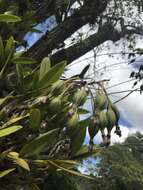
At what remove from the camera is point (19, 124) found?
14.0 feet

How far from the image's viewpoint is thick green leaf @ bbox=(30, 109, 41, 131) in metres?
4.12

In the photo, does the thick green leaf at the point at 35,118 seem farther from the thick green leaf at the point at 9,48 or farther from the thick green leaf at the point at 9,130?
the thick green leaf at the point at 9,48

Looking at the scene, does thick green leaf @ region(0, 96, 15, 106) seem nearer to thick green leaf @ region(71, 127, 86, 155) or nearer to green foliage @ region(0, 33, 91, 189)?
green foliage @ region(0, 33, 91, 189)

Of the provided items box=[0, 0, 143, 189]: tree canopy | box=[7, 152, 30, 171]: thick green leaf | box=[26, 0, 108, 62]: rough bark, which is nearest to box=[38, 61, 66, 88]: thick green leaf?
box=[0, 0, 143, 189]: tree canopy

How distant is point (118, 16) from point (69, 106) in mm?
6499

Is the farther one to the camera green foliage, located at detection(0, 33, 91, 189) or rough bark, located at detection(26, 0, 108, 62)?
rough bark, located at detection(26, 0, 108, 62)

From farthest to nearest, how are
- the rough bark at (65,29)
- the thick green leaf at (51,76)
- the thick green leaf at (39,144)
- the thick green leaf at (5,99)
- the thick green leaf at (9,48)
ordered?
the rough bark at (65,29), the thick green leaf at (9,48), the thick green leaf at (51,76), the thick green leaf at (5,99), the thick green leaf at (39,144)

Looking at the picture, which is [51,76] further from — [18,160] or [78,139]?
[18,160]

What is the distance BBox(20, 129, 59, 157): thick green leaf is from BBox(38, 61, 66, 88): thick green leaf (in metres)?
0.48

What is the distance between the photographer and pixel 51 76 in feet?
15.1

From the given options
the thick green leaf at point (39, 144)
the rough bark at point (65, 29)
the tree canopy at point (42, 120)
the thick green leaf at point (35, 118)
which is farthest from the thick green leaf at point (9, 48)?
the rough bark at point (65, 29)

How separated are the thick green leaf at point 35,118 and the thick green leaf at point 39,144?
0.09m

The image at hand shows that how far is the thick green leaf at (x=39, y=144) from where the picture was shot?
4.17 m

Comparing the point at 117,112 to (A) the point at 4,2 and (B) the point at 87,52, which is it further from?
(B) the point at 87,52
